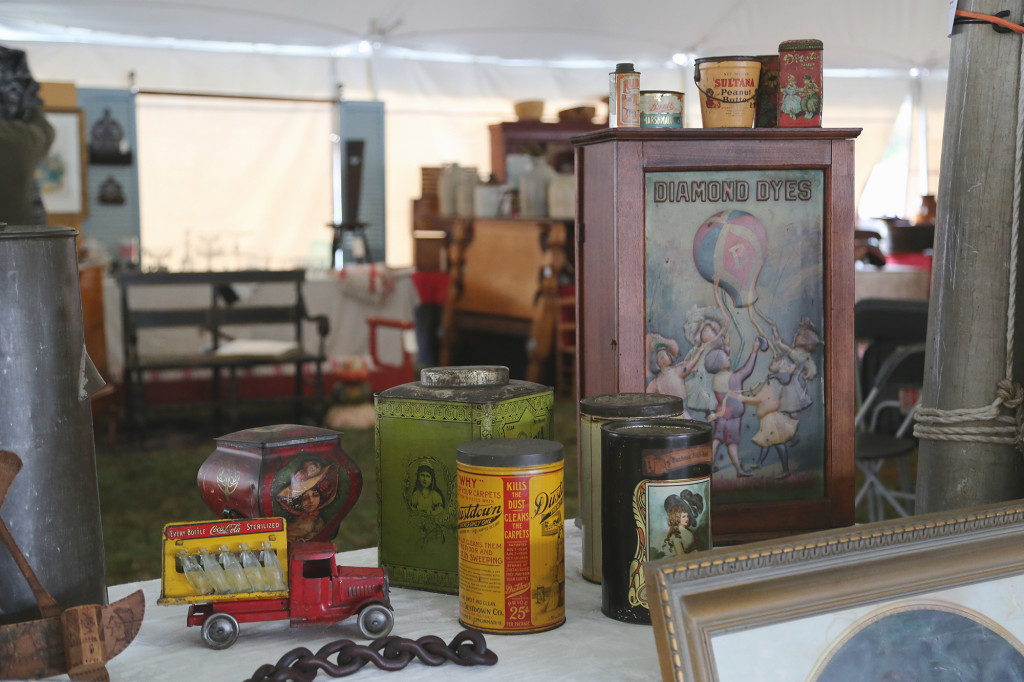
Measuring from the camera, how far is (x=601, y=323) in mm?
1053

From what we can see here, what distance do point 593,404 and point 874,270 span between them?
4.00m

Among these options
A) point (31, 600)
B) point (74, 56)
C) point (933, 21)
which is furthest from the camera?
point (933, 21)

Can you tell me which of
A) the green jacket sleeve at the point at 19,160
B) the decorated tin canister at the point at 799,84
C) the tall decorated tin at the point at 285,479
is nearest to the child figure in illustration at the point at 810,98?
the decorated tin canister at the point at 799,84

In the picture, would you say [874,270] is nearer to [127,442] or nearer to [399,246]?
[127,442]

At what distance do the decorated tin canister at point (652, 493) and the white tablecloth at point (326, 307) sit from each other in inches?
192

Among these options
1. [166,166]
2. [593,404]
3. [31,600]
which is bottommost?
[31,600]

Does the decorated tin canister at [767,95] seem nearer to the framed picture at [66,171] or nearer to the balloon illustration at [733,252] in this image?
the balloon illustration at [733,252]

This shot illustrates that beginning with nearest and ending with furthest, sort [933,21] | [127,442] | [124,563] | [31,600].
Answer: [31,600], [124,563], [127,442], [933,21]

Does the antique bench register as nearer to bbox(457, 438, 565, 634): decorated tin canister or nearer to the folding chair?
the folding chair

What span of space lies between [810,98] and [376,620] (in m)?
0.68

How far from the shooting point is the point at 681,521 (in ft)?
2.68

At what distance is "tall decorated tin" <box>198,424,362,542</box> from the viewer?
868mm

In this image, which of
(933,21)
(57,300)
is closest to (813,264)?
(57,300)

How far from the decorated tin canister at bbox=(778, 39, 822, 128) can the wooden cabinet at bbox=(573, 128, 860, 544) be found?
20mm
